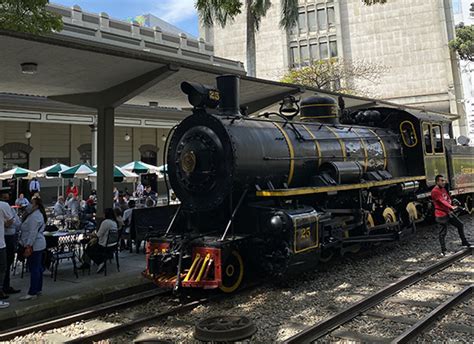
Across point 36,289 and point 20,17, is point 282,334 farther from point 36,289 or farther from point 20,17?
point 20,17

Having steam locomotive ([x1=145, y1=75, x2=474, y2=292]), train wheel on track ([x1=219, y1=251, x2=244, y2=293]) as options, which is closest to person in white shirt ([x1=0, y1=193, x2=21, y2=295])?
steam locomotive ([x1=145, y1=75, x2=474, y2=292])

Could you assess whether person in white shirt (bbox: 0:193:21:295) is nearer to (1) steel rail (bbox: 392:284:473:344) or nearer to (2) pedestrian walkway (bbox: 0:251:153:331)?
(2) pedestrian walkway (bbox: 0:251:153:331)

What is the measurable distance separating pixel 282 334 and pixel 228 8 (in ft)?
25.4

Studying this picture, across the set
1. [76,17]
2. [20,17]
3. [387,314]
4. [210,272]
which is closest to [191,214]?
[210,272]

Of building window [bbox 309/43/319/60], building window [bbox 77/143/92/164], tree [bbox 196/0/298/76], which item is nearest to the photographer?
tree [bbox 196/0/298/76]

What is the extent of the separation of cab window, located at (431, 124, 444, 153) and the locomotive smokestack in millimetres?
6808

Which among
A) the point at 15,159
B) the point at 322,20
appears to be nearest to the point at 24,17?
the point at 15,159

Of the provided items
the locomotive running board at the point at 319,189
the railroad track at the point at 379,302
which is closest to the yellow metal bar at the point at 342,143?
the locomotive running board at the point at 319,189

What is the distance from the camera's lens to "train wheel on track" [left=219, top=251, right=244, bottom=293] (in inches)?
259

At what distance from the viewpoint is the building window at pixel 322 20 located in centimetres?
4672

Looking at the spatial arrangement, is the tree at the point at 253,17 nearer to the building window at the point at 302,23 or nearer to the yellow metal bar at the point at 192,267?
the yellow metal bar at the point at 192,267

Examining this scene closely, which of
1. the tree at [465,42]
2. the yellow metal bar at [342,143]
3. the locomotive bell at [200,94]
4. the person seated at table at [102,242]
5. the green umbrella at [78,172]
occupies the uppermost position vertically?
the tree at [465,42]

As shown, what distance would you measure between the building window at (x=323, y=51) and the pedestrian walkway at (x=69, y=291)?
140 feet

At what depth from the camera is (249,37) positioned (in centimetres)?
2009
